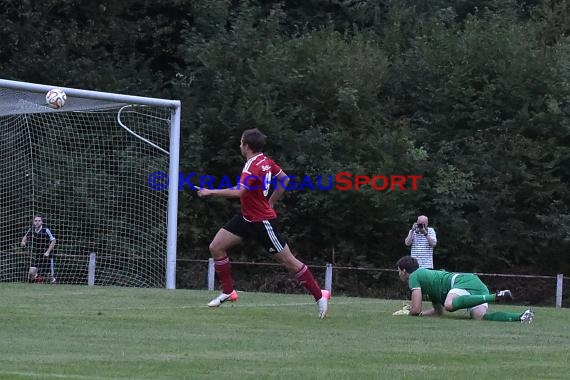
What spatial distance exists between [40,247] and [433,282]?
41.5 feet

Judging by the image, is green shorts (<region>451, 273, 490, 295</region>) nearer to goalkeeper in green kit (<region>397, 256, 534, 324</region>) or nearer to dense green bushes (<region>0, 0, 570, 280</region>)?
goalkeeper in green kit (<region>397, 256, 534, 324</region>)

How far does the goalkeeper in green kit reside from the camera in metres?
13.4

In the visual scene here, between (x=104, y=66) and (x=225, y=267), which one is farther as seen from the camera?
(x=104, y=66)

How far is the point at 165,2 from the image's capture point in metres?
34.9

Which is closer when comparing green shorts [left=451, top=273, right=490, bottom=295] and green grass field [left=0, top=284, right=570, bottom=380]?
green grass field [left=0, top=284, right=570, bottom=380]

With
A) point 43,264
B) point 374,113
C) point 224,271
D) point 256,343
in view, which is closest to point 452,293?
point 224,271

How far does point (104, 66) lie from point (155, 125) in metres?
8.67

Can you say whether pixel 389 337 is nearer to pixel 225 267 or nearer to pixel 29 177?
pixel 225 267

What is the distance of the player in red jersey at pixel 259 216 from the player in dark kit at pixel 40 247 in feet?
37.9

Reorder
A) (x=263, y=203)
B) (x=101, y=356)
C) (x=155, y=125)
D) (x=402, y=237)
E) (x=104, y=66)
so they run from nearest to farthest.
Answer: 1. (x=101, y=356)
2. (x=263, y=203)
3. (x=155, y=125)
4. (x=402, y=237)
5. (x=104, y=66)

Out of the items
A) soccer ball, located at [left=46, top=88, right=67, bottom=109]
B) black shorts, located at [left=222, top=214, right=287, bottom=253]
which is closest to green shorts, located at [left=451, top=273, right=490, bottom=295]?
black shorts, located at [left=222, top=214, right=287, bottom=253]

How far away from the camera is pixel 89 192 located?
26094 mm

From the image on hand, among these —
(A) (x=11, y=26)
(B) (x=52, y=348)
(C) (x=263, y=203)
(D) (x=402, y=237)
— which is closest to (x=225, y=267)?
(C) (x=263, y=203)

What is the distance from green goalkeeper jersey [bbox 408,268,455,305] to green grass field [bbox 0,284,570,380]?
1.17ft
